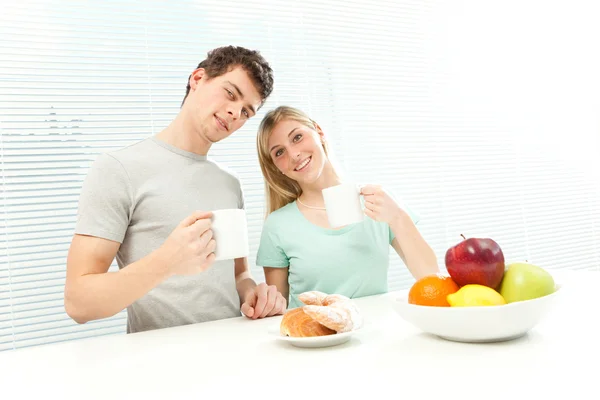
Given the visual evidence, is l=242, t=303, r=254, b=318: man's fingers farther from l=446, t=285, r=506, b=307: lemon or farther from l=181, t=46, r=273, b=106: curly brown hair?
l=181, t=46, r=273, b=106: curly brown hair

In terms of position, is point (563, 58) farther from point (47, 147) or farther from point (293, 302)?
point (47, 147)

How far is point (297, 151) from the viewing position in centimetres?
169

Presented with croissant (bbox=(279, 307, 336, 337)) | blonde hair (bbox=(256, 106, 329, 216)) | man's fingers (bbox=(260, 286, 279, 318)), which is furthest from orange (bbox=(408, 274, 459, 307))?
blonde hair (bbox=(256, 106, 329, 216))

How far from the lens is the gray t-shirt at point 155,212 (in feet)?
4.18

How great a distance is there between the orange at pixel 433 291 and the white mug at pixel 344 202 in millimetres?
381

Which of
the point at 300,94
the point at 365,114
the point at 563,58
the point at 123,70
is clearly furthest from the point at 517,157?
the point at 123,70

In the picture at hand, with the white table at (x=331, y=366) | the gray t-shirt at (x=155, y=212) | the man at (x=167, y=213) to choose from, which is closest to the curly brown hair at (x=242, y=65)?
the man at (x=167, y=213)

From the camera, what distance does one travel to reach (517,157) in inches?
119

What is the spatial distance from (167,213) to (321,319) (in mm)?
731

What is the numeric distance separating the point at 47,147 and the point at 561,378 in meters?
1.91

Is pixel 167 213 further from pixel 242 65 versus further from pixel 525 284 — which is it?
pixel 525 284

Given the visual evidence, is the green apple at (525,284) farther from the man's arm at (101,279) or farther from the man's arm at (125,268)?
the man's arm at (101,279)

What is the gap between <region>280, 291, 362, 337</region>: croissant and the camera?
80 centimetres

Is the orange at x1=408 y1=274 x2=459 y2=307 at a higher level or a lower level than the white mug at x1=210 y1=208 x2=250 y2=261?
lower
